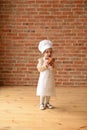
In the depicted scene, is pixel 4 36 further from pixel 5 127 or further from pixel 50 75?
pixel 5 127

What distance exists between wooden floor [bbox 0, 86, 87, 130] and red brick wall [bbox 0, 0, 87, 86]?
0.40m

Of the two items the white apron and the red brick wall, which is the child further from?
the red brick wall

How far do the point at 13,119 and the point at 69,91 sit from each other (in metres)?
1.64

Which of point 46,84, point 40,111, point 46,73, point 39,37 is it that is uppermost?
point 39,37

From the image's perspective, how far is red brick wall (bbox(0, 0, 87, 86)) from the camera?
4680 millimetres

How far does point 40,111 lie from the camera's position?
3373mm

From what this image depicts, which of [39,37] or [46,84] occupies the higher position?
[39,37]

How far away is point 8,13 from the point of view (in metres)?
4.71

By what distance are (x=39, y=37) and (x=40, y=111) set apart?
1793 millimetres

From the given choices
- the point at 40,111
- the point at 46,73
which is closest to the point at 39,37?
the point at 46,73

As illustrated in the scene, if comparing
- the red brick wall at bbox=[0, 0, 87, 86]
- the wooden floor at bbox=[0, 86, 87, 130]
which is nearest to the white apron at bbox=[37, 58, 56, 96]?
the wooden floor at bbox=[0, 86, 87, 130]

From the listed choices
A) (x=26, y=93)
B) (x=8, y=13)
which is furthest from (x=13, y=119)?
(x=8, y=13)

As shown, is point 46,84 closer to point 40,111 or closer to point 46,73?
point 46,73

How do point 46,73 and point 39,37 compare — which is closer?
point 46,73
